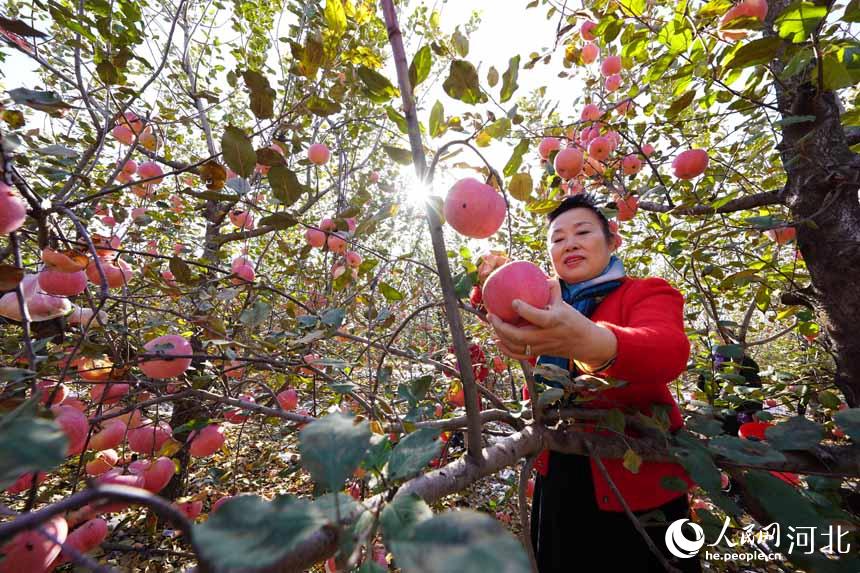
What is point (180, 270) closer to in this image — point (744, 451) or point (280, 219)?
point (280, 219)

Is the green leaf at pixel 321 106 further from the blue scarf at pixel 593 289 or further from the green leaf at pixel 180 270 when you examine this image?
the blue scarf at pixel 593 289

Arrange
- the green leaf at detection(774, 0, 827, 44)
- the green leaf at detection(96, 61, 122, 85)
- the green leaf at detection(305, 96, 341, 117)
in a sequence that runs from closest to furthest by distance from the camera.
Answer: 1. the green leaf at detection(774, 0, 827, 44)
2. the green leaf at detection(305, 96, 341, 117)
3. the green leaf at detection(96, 61, 122, 85)

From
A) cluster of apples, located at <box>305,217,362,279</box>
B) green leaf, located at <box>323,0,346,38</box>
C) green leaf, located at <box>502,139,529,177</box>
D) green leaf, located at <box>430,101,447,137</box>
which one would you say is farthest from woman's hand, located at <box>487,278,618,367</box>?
cluster of apples, located at <box>305,217,362,279</box>

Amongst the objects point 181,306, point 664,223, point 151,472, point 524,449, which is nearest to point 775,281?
point 664,223

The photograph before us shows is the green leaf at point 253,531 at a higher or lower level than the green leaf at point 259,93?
lower

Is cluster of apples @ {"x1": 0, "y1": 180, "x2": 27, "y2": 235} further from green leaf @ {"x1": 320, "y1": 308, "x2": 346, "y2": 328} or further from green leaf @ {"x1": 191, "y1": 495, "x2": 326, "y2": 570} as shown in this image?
green leaf @ {"x1": 191, "y1": 495, "x2": 326, "y2": 570}

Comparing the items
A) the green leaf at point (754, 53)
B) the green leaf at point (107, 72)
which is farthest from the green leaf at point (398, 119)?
the green leaf at point (107, 72)

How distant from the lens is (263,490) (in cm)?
318

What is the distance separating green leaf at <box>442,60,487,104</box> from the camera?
2.23 feet

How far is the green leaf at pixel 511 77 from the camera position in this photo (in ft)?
2.32

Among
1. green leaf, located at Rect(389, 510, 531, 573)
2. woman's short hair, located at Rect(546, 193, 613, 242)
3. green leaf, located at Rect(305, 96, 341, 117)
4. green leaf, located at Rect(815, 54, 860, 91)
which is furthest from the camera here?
woman's short hair, located at Rect(546, 193, 613, 242)

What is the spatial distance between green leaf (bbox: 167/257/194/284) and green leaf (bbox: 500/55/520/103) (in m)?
1.08

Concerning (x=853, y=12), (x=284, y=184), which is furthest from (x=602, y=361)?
(x=853, y=12)

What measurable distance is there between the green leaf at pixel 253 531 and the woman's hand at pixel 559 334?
518 mm
